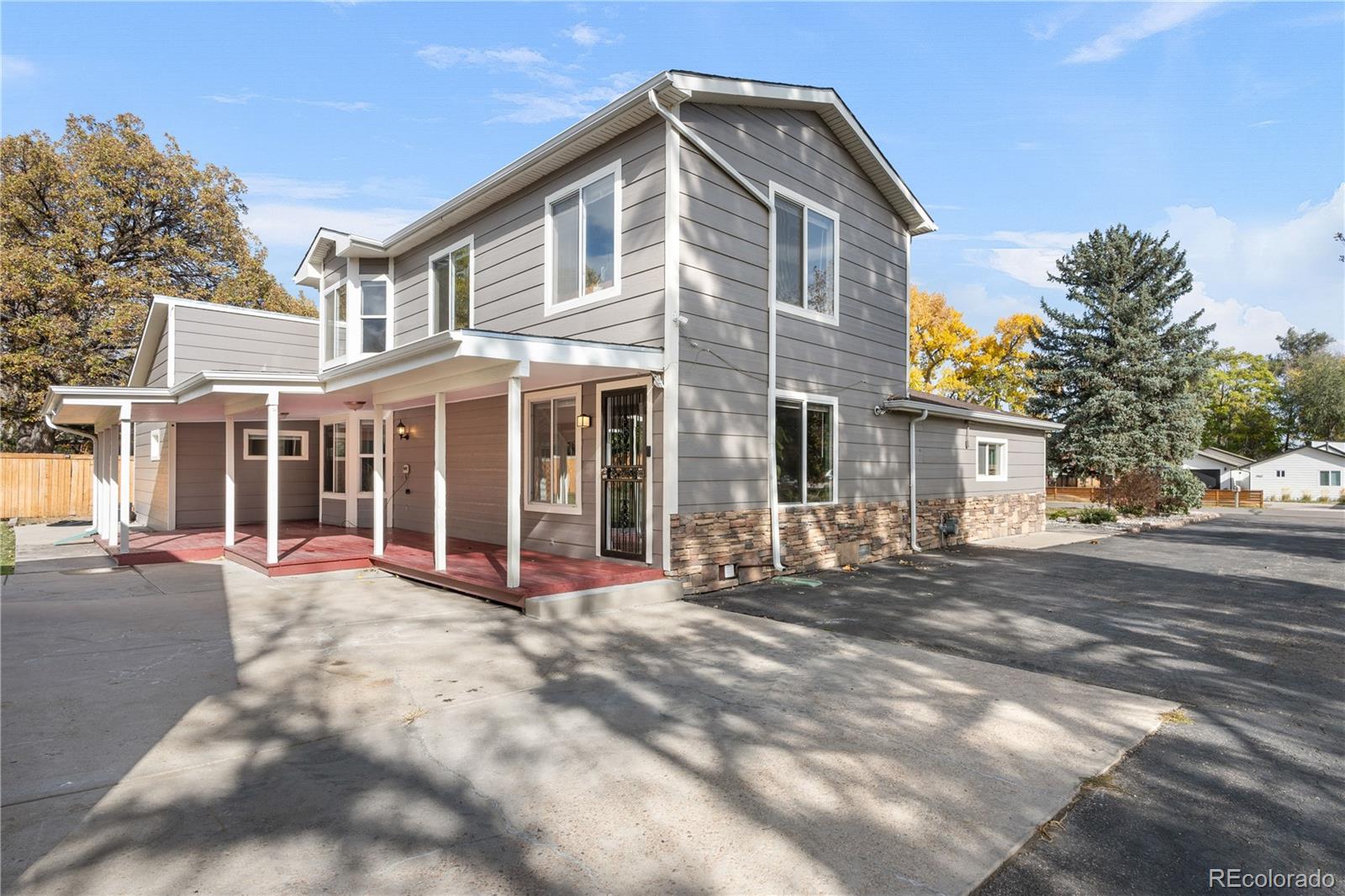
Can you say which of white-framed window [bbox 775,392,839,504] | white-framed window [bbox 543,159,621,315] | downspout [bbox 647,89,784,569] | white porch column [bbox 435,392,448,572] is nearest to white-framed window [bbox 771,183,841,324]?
downspout [bbox 647,89,784,569]

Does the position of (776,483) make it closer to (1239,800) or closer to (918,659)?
(918,659)

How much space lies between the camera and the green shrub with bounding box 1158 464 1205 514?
22047mm

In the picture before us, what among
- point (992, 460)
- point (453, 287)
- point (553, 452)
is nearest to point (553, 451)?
point (553, 452)

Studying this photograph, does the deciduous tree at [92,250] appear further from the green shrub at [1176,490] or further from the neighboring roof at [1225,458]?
the neighboring roof at [1225,458]

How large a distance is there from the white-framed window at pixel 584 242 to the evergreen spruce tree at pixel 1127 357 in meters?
21.4

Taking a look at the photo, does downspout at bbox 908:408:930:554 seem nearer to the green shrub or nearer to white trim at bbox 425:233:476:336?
white trim at bbox 425:233:476:336

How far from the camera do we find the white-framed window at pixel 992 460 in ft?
44.7

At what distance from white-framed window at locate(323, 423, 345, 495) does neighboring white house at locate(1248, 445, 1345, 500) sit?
48.2 metres

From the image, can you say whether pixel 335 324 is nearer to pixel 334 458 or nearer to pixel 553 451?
pixel 334 458

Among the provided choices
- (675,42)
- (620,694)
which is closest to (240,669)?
(620,694)

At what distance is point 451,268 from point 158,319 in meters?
6.96

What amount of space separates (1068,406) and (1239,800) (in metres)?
25.5

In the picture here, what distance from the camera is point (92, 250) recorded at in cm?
2008

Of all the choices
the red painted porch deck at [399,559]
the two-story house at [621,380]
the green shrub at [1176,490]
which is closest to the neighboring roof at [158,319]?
the two-story house at [621,380]
